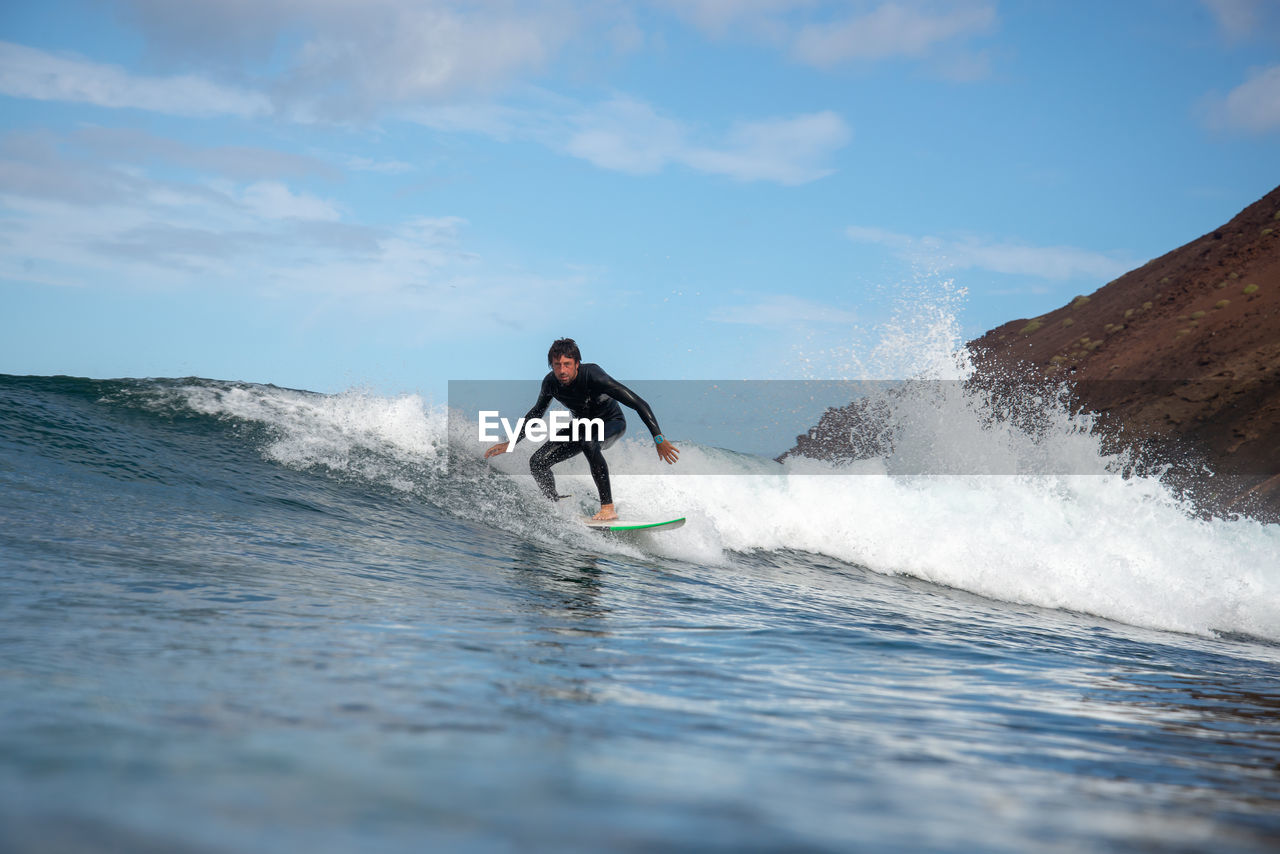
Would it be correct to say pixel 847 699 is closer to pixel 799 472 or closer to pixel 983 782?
pixel 983 782

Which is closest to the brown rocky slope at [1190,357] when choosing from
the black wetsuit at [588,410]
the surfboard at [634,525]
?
the surfboard at [634,525]

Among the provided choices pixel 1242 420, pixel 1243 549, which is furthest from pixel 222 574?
pixel 1242 420

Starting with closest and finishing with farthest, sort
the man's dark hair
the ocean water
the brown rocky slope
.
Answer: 1. the ocean water
2. the man's dark hair
3. the brown rocky slope

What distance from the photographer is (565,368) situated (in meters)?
7.88

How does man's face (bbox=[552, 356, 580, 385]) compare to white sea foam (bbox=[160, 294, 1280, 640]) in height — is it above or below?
above

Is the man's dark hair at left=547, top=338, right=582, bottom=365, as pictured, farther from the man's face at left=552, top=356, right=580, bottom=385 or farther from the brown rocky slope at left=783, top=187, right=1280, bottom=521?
the brown rocky slope at left=783, top=187, right=1280, bottom=521

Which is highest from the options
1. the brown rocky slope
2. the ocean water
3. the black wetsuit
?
the brown rocky slope

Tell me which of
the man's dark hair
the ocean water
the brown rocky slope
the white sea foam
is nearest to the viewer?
the ocean water

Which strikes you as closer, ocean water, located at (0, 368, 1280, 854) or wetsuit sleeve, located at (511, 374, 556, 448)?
ocean water, located at (0, 368, 1280, 854)

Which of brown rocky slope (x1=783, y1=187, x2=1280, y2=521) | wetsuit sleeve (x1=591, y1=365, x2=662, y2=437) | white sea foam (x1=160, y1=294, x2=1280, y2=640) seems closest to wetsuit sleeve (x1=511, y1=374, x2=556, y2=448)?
wetsuit sleeve (x1=591, y1=365, x2=662, y2=437)

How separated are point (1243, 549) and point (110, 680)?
1414 centimetres

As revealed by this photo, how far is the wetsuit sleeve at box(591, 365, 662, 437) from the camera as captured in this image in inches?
315

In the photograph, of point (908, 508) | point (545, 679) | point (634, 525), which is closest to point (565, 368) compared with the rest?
point (634, 525)

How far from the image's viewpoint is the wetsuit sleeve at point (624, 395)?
801 cm
